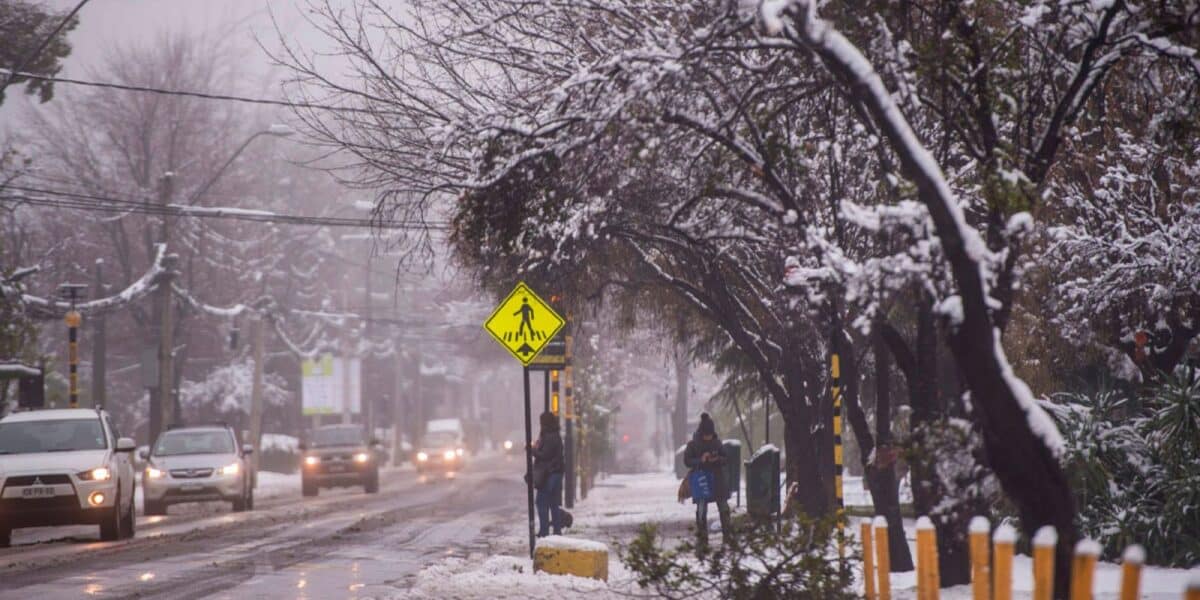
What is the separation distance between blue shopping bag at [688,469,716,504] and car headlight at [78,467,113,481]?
7736 mm

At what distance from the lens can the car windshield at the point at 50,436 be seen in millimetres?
21641

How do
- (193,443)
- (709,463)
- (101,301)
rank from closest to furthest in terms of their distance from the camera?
1. (709,463)
2. (193,443)
3. (101,301)

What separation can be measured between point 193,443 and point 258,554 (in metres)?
13.3

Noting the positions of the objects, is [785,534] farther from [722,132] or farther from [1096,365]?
[1096,365]

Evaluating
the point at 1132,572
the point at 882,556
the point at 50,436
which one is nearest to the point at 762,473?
the point at 50,436

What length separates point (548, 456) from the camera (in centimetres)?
2044

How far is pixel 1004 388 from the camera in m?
9.78

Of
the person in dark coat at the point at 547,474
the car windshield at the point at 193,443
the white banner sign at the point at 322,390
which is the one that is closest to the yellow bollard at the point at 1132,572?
the person in dark coat at the point at 547,474

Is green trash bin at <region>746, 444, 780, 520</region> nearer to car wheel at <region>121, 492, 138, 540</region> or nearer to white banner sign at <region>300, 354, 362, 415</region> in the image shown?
car wheel at <region>121, 492, 138, 540</region>

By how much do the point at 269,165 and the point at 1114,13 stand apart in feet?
242

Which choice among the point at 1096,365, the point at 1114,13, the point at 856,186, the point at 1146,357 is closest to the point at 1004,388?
the point at 1114,13

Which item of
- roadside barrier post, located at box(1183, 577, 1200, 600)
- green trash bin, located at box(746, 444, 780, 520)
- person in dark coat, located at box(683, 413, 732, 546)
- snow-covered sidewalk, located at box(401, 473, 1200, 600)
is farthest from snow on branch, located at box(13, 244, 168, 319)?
roadside barrier post, located at box(1183, 577, 1200, 600)

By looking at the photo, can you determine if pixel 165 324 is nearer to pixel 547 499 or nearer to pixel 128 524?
pixel 128 524

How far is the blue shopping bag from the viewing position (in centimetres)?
2145
